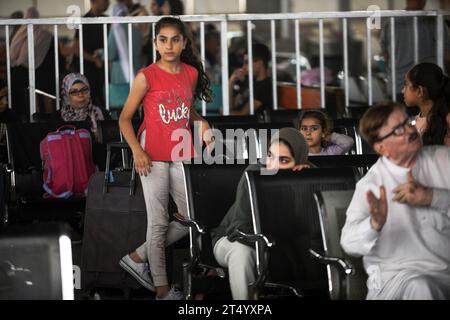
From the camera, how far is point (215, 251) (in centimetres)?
642

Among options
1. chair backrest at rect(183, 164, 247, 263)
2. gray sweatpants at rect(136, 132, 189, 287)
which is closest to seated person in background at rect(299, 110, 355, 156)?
gray sweatpants at rect(136, 132, 189, 287)

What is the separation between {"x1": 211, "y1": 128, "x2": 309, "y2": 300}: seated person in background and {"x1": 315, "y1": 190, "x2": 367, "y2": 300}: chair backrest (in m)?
0.56

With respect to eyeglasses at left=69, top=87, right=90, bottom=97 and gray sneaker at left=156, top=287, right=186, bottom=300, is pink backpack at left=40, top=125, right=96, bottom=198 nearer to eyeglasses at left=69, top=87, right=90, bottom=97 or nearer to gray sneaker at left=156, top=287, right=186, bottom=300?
eyeglasses at left=69, top=87, right=90, bottom=97

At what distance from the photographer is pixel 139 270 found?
7.41 meters

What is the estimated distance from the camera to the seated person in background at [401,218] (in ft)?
17.1

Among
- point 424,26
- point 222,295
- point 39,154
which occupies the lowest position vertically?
point 222,295

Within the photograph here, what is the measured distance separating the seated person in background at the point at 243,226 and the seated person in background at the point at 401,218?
0.84 m

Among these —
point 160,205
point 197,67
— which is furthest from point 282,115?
point 160,205

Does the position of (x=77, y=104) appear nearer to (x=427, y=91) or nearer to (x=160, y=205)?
(x=160, y=205)

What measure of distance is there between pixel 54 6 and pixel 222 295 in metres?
13.9

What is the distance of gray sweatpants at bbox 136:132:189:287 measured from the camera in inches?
286

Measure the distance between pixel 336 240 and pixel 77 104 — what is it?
4565mm
